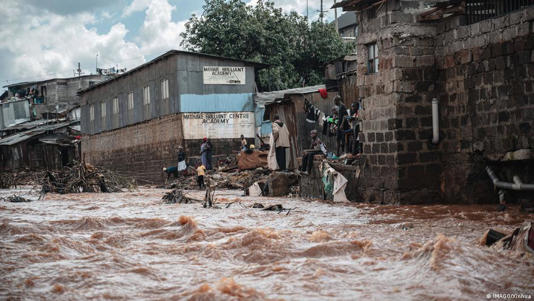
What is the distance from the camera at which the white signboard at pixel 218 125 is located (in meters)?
24.6

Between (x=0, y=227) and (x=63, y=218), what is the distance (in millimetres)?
1526

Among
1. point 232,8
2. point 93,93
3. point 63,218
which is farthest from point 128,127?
point 63,218

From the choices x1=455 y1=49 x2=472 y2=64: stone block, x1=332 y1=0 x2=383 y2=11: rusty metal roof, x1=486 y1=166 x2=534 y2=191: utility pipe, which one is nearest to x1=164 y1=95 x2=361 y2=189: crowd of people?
x1=332 y1=0 x2=383 y2=11: rusty metal roof

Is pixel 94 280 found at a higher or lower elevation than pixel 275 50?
lower

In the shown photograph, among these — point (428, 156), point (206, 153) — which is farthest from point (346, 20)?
point (428, 156)

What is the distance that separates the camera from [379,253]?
19.2ft

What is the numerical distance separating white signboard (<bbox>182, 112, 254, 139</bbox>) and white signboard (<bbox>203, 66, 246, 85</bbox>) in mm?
1434

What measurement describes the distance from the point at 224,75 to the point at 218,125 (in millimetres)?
2307

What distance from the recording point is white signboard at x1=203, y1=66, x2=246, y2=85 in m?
25.2

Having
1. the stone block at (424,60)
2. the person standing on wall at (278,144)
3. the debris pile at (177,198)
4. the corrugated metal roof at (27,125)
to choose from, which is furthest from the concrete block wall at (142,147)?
the stone block at (424,60)

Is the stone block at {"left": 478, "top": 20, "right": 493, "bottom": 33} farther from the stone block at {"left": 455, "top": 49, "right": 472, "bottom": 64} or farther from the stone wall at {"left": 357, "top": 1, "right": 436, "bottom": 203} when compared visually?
the stone wall at {"left": 357, "top": 1, "right": 436, "bottom": 203}

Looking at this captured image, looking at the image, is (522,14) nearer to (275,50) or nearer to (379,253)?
(379,253)

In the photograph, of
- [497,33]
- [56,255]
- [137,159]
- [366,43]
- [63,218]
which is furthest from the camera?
[137,159]

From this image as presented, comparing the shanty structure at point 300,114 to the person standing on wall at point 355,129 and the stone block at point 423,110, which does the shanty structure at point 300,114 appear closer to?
the person standing on wall at point 355,129
